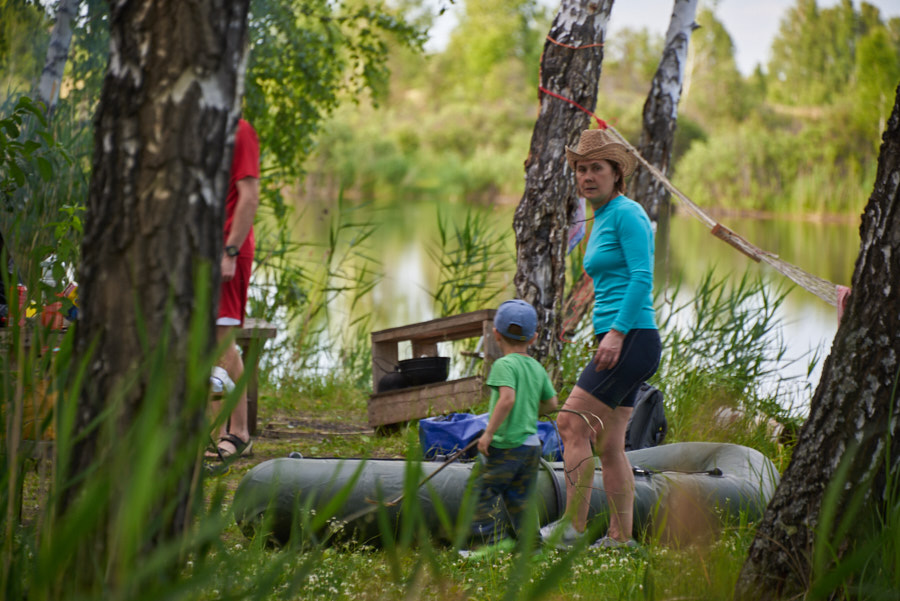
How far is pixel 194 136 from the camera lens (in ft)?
4.21

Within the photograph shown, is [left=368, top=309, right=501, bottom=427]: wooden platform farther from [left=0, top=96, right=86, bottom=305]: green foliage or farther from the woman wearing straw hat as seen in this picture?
[left=0, top=96, right=86, bottom=305]: green foliage

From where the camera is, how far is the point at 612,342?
104 inches

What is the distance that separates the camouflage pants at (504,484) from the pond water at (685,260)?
322 cm

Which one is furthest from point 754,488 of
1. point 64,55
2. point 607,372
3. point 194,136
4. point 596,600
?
point 64,55

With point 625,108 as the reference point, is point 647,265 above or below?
below

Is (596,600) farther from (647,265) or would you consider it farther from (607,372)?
(647,265)

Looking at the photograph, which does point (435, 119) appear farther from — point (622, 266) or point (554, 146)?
point (622, 266)

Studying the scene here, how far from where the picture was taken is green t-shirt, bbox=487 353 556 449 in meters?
2.57

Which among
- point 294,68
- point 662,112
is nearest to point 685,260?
point 662,112

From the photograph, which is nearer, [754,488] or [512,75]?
[754,488]

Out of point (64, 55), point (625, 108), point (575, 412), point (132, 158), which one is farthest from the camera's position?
point (625, 108)

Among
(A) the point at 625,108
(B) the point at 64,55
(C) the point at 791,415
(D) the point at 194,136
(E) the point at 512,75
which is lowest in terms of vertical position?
(C) the point at 791,415

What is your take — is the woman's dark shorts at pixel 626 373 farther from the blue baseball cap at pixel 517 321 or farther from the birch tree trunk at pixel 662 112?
the birch tree trunk at pixel 662 112

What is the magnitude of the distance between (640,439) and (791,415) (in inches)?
53.3
